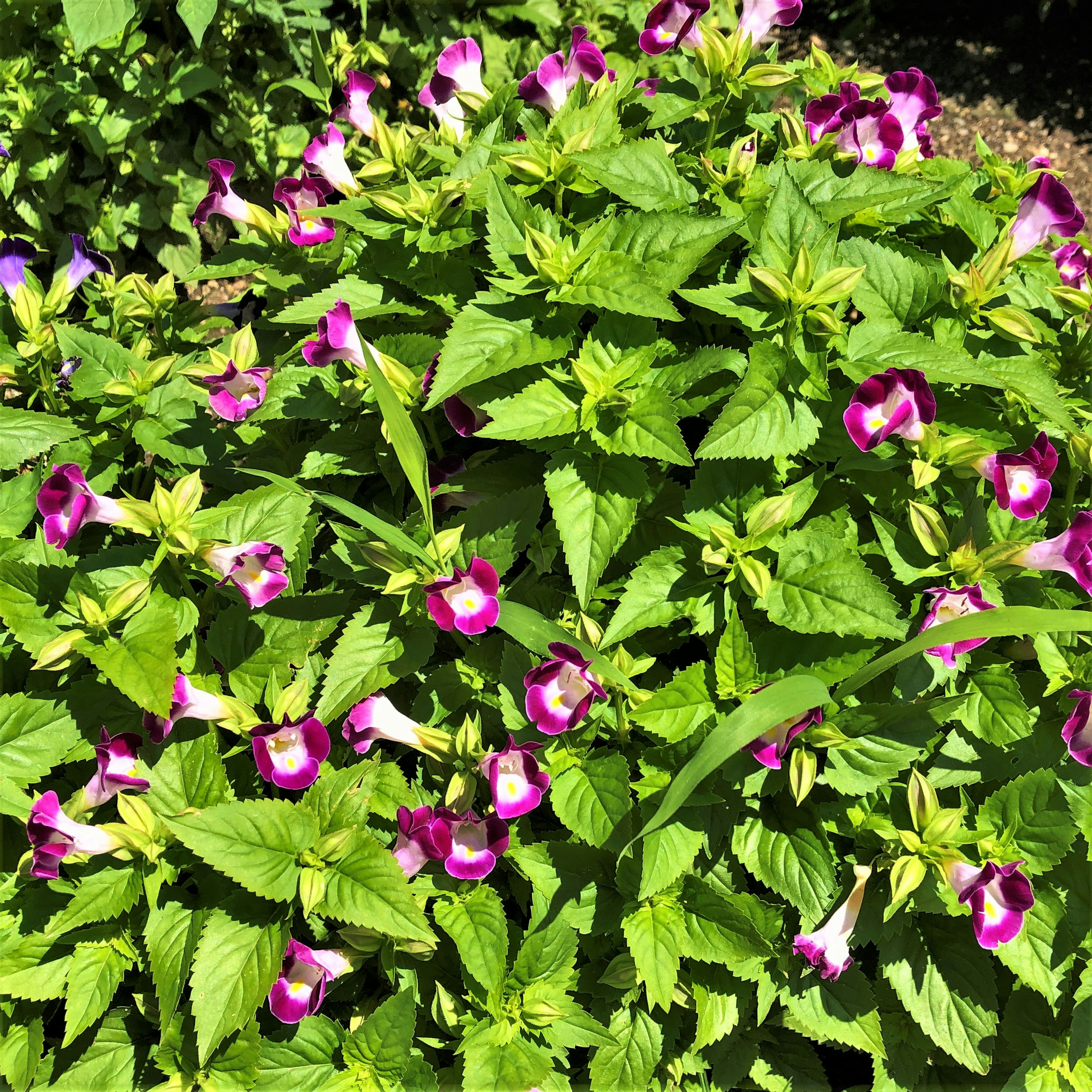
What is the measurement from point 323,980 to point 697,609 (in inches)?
42.8

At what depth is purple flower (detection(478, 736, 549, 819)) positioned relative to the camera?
1.91 metres

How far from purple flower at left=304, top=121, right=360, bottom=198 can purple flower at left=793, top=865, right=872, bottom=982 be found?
2.13 m

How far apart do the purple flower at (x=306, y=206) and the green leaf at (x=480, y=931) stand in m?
1.69

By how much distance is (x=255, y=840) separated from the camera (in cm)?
194

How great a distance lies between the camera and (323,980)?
6.57ft

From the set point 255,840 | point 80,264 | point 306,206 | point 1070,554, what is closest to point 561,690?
point 255,840

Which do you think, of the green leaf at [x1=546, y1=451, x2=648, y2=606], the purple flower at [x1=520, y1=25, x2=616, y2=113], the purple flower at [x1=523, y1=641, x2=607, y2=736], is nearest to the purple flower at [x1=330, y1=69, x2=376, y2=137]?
the purple flower at [x1=520, y1=25, x2=616, y2=113]

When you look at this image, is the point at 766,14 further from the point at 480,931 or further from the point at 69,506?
the point at 480,931

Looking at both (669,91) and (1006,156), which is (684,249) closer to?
(669,91)

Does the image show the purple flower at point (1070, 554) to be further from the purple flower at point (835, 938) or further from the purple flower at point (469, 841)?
the purple flower at point (469, 841)

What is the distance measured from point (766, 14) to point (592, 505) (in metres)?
1.48

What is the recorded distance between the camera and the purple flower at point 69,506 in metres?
2.05

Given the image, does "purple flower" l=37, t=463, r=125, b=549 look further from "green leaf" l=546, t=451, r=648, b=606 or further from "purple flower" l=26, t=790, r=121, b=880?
"green leaf" l=546, t=451, r=648, b=606

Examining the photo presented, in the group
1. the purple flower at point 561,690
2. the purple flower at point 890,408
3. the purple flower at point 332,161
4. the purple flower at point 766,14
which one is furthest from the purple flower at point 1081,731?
the purple flower at point 332,161
